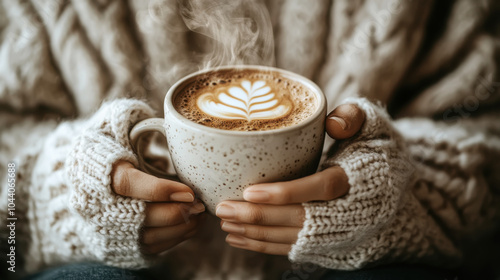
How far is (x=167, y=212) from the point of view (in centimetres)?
57

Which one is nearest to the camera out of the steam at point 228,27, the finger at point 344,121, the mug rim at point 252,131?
the mug rim at point 252,131

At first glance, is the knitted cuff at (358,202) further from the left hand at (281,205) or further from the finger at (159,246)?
the finger at (159,246)

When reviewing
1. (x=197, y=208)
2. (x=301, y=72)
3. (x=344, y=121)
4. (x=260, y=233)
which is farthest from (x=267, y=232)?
(x=301, y=72)

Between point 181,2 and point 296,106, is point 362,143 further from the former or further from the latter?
point 181,2

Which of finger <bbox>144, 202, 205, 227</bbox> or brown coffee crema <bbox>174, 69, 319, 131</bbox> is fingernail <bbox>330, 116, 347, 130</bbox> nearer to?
brown coffee crema <bbox>174, 69, 319, 131</bbox>

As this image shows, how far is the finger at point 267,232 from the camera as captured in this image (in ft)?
1.87

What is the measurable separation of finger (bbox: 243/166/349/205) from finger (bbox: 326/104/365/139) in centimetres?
7

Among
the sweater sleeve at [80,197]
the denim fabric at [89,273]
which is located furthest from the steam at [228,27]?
the denim fabric at [89,273]

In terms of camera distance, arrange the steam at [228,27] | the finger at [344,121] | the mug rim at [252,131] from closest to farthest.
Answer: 1. the mug rim at [252,131]
2. the finger at [344,121]
3. the steam at [228,27]

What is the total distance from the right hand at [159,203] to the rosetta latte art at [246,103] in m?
0.15

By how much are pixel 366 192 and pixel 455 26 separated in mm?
572

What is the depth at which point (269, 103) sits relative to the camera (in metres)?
0.64

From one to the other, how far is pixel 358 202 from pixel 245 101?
0.87 ft

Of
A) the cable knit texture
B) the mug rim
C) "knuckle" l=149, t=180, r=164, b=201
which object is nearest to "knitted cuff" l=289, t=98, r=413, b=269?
the cable knit texture
